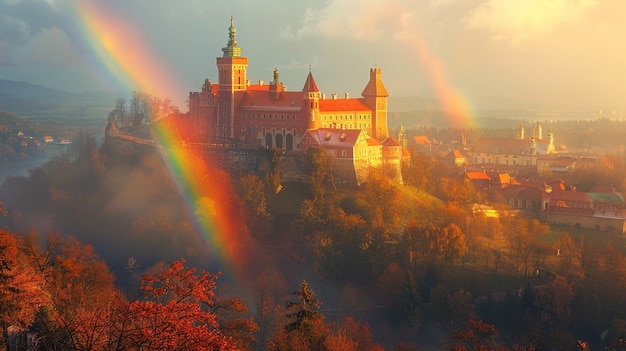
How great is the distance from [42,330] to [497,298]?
2413 centimetres

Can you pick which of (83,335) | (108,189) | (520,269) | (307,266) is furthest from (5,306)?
(108,189)

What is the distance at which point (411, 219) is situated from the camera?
45188 millimetres

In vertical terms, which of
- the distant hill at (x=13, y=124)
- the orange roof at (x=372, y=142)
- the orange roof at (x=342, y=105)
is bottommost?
the orange roof at (x=372, y=142)

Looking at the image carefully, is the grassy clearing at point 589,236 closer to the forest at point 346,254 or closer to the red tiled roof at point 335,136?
the forest at point 346,254

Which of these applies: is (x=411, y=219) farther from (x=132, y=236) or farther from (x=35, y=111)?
(x=35, y=111)

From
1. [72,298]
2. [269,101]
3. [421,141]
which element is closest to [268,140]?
[269,101]

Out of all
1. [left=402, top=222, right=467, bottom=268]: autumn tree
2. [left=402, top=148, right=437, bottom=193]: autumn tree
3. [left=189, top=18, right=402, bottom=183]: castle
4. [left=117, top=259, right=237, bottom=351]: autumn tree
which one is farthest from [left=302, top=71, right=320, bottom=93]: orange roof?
[left=117, top=259, right=237, bottom=351]: autumn tree

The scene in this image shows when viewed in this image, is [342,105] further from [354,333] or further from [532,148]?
[532,148]

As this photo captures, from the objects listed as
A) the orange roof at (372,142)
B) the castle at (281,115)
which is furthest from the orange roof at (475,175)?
the orange roof at (372,142)

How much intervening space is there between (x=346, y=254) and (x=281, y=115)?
1167 centimetres

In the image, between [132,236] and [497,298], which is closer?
[497,298]

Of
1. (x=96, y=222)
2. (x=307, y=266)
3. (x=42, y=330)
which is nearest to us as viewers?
(x=42, y=330)

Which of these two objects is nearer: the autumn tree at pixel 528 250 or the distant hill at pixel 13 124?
the autumn tree at pixel 528 250

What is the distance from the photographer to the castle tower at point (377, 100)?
51031 mm
